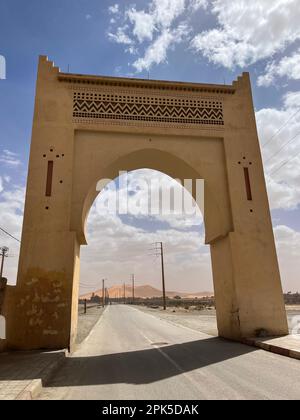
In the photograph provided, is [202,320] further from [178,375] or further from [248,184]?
[178,375]

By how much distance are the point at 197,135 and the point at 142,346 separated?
6884 mm

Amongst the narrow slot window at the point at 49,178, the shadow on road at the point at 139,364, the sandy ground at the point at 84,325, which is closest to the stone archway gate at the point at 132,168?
the narrow slot window at the point at 49,178

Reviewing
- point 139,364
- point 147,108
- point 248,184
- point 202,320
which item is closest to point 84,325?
point 202,320

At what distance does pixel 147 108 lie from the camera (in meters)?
11.0

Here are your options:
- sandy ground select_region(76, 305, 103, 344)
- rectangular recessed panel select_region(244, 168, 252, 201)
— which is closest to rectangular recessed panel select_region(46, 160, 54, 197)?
sandy ground select_region(76, 305, 103, 344)

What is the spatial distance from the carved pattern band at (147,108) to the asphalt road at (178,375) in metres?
7.14

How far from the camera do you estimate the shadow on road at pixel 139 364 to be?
5.34 meters

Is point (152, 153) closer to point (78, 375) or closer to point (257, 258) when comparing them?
point (257, 258)

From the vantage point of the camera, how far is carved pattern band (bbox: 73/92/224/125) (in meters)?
10.6

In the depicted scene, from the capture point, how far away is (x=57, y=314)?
8.41 metres

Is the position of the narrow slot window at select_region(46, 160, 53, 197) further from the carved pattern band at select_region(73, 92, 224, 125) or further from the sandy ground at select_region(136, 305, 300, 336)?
the sandy ground at select_region(136, 305, 300, 336)

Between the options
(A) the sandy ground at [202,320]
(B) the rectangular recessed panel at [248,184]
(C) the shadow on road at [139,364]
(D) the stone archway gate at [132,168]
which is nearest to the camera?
(C) the shadow on road at [139,364]

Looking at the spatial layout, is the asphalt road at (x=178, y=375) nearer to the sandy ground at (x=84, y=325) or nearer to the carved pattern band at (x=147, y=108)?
the sandy ground at (x=84, y=325)
